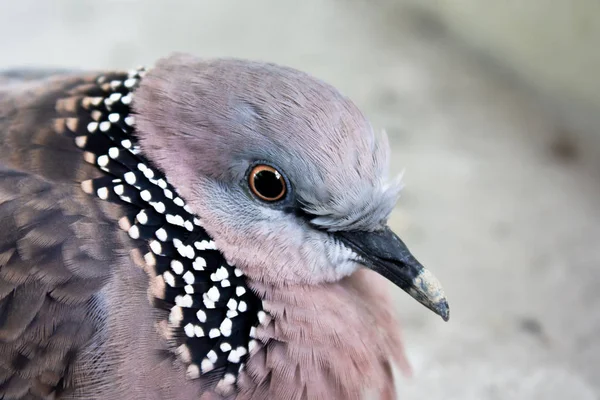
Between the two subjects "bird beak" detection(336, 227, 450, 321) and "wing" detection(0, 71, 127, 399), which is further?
"bird beak" detection(336, 227, 450, 321)

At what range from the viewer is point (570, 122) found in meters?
3.16

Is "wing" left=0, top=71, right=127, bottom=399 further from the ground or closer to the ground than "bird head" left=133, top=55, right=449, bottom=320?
closer to the ground

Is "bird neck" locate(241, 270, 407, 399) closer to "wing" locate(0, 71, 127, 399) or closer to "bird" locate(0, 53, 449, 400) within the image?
"bird" locate(0, 53, 449, 400)

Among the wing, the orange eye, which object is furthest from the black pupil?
the wing

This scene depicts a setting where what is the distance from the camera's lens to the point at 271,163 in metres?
1.31

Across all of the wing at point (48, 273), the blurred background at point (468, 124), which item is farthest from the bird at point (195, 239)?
the blurred background at point (468, 124)

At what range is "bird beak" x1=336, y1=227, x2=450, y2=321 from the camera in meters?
1.41

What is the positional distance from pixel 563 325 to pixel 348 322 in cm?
134

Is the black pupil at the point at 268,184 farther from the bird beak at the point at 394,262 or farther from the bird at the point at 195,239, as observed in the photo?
the bird beak at the point at 394,262

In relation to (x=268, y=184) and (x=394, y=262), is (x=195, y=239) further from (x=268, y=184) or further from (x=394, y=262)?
(x=394, y=262)

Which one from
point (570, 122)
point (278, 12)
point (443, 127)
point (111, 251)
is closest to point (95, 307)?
point (111, 251)

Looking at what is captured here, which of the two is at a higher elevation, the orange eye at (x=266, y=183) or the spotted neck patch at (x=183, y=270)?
the orange eye at (x=266, y=183)

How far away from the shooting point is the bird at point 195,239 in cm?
128

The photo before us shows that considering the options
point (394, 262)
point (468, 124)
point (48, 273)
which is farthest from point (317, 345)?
point (468, 124)
